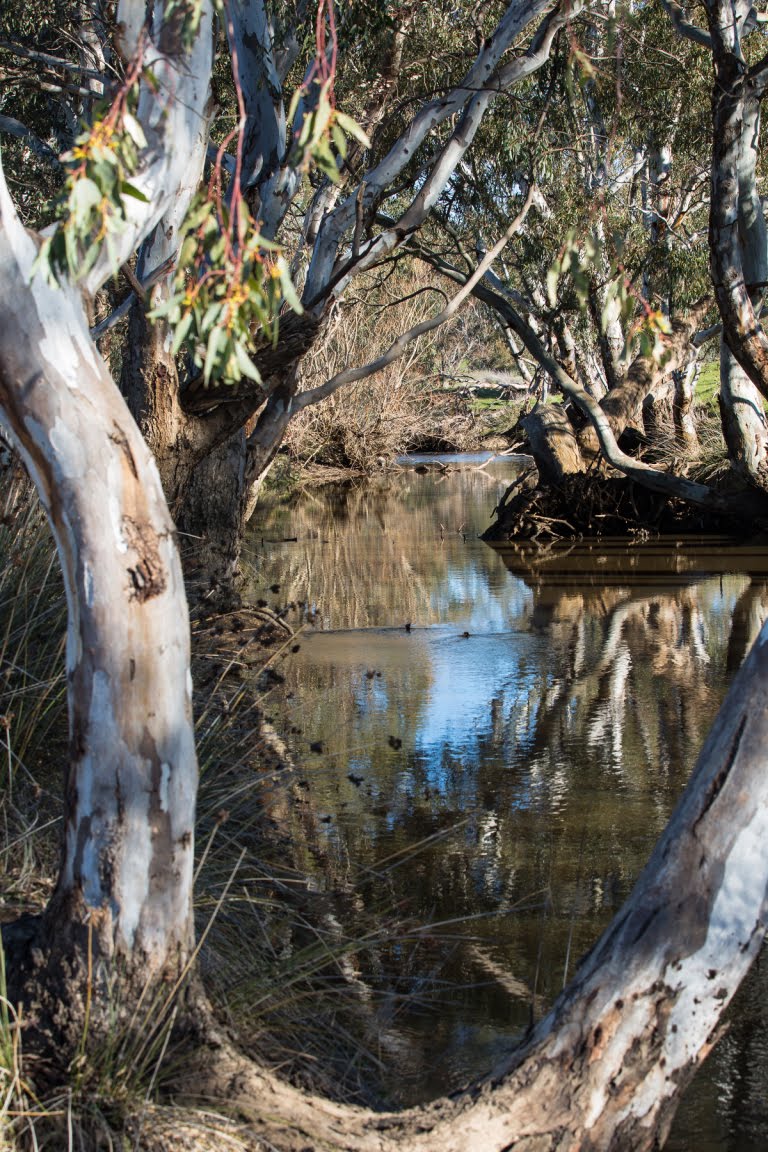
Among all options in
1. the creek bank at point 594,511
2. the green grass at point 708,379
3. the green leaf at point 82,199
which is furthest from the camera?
the green grass at point 708,379

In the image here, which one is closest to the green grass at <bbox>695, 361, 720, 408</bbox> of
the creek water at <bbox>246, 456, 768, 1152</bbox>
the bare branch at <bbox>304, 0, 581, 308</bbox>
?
the creek water at <bbox>246, 456, 768, 1152</bbox>

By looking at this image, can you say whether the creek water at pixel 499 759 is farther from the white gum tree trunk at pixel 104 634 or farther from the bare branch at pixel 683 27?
the bare branch at pixel 683 27

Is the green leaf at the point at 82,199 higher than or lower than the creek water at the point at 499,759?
higher

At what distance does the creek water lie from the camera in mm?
3828

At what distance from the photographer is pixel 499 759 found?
Answer: 21.3ft

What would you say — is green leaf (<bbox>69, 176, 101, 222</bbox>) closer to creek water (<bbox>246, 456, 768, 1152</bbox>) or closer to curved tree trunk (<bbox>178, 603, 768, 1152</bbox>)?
curved tree trunk (<bbox>178, 603, 768, 1152</bbox>)

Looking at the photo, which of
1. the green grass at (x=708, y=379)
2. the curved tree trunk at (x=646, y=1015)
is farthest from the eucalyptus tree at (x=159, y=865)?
the green grass at (x=708, y=379)

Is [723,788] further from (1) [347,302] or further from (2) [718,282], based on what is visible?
(1) [347,302]

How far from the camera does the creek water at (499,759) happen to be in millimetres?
3828

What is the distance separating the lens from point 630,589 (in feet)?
40.1

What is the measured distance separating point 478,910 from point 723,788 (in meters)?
1.99

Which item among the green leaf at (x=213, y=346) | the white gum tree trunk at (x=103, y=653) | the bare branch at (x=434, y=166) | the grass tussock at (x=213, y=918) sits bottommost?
the grass tussock at (x=213, y=918)

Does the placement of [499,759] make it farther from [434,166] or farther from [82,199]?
[434,166]

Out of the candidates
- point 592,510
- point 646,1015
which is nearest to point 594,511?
point 592,510
